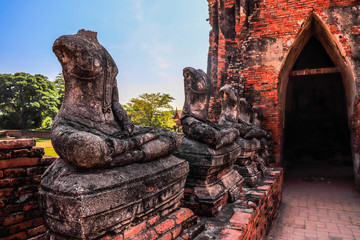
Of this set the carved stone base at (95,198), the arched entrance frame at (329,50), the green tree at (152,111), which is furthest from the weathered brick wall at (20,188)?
the green tree at (152,111)

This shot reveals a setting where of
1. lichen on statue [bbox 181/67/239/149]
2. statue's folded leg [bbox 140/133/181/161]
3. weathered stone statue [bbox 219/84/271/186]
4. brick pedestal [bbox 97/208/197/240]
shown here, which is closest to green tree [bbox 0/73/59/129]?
weathered stone statue [bbox 219/84/271/186]

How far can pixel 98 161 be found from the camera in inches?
54.8

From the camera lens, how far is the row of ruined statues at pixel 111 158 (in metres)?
1.33

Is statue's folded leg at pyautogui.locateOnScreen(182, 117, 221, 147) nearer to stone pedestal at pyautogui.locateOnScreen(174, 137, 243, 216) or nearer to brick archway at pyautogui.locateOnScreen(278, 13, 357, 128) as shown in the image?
stone pedestal at pyautogui.locateOnScreen(174, 137, 243, 216)

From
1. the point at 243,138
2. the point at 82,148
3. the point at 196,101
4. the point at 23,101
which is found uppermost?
the point at 23,101

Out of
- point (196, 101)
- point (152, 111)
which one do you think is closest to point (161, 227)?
point (196, 101)

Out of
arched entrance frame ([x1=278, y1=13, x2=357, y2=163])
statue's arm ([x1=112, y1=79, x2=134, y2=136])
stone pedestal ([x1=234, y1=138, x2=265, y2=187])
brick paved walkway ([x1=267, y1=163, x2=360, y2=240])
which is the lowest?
brick paved walkway ([x1=267, y1=163, x2=360, y2=240])

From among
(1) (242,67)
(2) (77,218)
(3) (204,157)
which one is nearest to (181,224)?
(3) (204,157)

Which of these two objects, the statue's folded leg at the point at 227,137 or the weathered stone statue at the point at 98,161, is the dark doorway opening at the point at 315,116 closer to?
the statue's folded leg at the point at 227,137

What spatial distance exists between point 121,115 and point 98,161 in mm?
682

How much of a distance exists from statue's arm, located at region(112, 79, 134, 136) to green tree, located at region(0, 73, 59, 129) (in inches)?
1002

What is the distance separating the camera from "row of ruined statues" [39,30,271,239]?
1.33m

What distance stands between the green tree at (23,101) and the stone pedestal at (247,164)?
81.7 ft

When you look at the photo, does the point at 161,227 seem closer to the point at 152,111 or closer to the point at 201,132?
the point at 201,132
